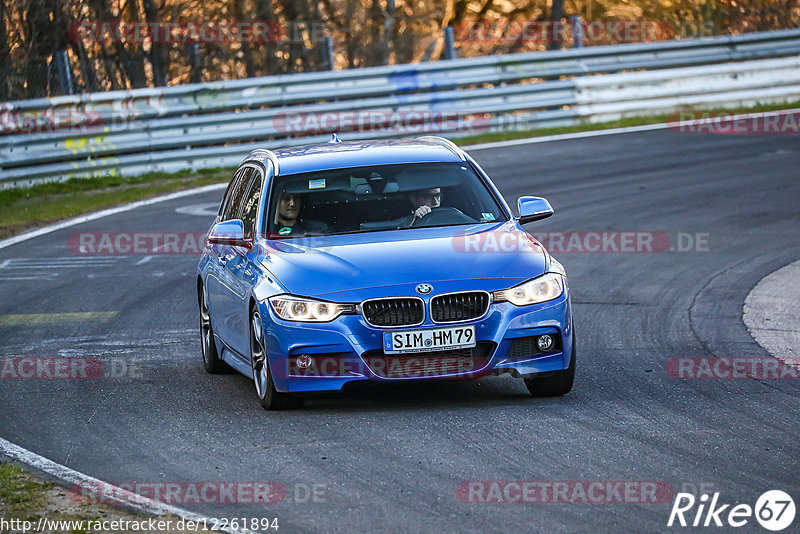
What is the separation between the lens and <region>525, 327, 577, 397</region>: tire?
8.27m

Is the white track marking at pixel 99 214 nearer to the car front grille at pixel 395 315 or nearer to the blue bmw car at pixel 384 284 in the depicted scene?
the blue bmw car at pixel 384 284

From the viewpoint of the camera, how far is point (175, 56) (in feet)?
78.2

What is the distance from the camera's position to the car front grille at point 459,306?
7.93 m

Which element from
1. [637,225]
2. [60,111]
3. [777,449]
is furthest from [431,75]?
[777,449]

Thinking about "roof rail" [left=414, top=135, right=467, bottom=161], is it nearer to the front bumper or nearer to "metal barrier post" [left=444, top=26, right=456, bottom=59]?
the front bumper

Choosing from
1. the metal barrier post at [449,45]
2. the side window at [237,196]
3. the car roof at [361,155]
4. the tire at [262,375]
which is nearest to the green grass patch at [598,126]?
the metal barrier post at [449,45]

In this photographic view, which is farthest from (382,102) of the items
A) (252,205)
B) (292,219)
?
(292,219)

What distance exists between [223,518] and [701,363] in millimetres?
4330

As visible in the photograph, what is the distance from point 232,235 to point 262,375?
1061mm

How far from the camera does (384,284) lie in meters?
7.96

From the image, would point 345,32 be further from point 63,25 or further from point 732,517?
point 732,517

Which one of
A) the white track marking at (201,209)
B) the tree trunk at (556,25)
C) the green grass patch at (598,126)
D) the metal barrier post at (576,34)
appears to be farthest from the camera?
the tree trunk at (556,25)

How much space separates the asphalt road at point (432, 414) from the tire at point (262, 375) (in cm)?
14

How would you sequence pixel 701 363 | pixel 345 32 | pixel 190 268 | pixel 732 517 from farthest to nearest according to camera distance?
pixel 345 32 < pixel 190 268 < pixel 701 363 < pixel 732 517
